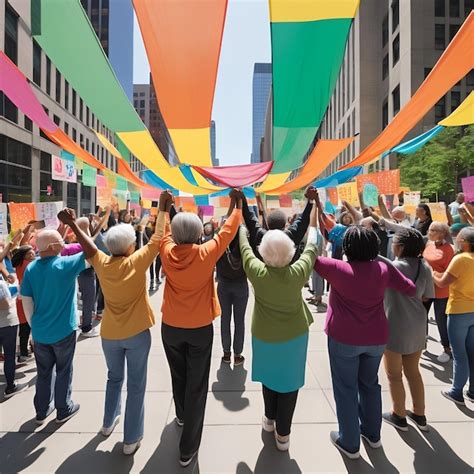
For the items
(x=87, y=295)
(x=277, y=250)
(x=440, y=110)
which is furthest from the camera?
(x=440, y=110)

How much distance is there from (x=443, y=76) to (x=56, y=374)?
17.1 ft

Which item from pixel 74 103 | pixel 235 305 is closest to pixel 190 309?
pixel 235 305

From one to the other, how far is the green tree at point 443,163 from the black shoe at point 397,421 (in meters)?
21.8

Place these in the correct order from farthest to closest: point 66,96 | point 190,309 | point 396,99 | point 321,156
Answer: point 66,96
point 396,99
point 321,156
point 190,309

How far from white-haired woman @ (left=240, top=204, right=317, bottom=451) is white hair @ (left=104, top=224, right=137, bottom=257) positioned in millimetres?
925

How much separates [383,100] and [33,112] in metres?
39.5

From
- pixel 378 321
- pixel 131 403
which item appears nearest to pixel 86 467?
pixel 131 403

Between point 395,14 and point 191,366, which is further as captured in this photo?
point 395,14

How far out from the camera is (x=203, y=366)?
263cm

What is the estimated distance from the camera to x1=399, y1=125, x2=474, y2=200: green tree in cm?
2022

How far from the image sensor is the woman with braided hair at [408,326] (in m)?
2.84

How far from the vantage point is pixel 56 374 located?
3.05 metres

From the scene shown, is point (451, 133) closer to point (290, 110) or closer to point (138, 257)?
point (290, 110)

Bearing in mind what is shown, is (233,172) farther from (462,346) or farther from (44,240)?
(462,346)
